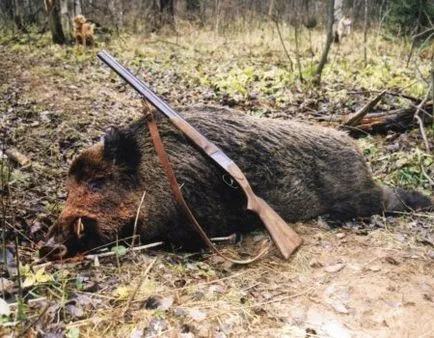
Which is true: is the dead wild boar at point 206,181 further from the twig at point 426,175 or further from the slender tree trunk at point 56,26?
the slender tree trunk at point 56,26

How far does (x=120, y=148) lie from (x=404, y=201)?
2.95m

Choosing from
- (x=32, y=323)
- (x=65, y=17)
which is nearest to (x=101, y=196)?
(x=32, y=323)

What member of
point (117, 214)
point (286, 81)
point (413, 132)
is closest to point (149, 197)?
point (117, 214)

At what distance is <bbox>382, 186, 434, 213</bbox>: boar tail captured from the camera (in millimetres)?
5035

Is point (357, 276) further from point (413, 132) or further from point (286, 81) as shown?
point (286, 81)

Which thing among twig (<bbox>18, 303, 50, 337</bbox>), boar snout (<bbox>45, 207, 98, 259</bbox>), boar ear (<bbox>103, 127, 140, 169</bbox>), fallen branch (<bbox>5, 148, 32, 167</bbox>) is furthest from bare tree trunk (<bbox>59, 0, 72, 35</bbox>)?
twig (<bbox>18, 303, 50, 337</bbox>)

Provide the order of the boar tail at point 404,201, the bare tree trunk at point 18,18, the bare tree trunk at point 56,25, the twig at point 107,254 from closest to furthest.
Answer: the twig at point 107,254, the boar tail at point 404,201, the bare tree trunk at point 56,25, the bare tree trunk at point 18,18

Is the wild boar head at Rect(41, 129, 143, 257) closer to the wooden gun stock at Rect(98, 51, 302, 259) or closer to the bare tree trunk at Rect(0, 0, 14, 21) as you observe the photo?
the wooden gun stock at Rect(98, 51, 302, 259)

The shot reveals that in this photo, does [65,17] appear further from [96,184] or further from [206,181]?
[206,181]

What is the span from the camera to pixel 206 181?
4133 mm

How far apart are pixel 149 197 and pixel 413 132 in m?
4.46

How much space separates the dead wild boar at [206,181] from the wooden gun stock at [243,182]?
0.16 metres

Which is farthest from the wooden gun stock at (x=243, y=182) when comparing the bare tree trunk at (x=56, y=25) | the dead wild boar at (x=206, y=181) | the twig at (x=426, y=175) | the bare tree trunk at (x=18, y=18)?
the bare tree trunk at (x=18, y=18)

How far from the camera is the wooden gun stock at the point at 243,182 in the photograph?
12.3 feet
